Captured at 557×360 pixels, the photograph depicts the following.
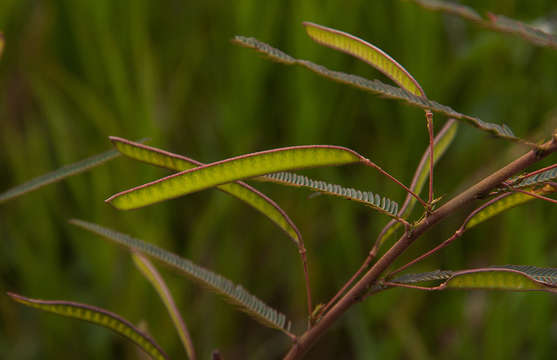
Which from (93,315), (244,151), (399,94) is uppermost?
(399,94)

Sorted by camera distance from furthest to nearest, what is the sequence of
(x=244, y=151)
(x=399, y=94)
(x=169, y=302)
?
(x=244, y=151), (x=169, y=302), (x=399, y=94)

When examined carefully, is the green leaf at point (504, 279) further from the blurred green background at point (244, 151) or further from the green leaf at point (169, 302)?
the blurred green background at point (244, 151)

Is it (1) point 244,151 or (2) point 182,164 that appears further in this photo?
(1) point 244,151

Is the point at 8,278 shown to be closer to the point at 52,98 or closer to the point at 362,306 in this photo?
the point at 52,98

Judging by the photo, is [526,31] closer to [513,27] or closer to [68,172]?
[513,27]

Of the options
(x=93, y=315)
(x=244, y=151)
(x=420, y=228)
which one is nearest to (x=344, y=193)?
(x=420, y=228)

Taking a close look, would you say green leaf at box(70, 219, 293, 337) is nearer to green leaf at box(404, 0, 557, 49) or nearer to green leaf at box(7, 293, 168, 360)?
green leaf at box(7, 293, 168, 360)

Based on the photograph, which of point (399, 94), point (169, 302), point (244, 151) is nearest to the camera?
point (399, 94)
